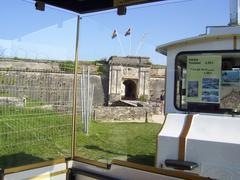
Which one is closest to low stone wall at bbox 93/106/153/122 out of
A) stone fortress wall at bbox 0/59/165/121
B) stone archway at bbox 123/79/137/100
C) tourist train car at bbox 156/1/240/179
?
stone fortress wall at bbox 0/59/165/121

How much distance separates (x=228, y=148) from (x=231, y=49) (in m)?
1.38

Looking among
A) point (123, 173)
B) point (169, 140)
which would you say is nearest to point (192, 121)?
point (169, 140)

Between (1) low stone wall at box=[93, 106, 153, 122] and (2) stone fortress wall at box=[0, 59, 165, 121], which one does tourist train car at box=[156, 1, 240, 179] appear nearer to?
(2) stone fortress wall at box=[0, 59, 165, 121]

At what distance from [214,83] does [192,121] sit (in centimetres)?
83

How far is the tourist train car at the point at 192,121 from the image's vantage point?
2.41 m

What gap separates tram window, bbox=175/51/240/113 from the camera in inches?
133

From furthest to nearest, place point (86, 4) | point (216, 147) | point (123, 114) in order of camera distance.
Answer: point (123, 114) < point (86, 4) < point (216, 147)

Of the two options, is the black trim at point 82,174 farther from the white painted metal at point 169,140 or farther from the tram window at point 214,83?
the tram window at point 214,83

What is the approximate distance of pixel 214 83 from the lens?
3.40m

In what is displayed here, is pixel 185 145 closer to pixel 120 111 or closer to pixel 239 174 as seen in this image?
pixel 239 174

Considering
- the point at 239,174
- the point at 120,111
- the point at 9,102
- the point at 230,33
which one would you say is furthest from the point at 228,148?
the point at 120,111

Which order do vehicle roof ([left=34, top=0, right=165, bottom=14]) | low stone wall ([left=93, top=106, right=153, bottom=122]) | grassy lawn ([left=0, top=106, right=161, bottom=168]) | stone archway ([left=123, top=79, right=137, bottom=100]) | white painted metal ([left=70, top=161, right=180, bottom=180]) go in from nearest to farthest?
white painted metal ([left=70, top=161, right=180, bottom=180]) → vehicle roof ([left=34, top=0, right=165, bottom=14]) → grassy lawn ([left=0, top=106, right=161, bottom=168]) → low stone wall ([left=93, top=106, right=153, bottom=122]) → stone archway ([left=123, top=79, right=137, bottom=100])

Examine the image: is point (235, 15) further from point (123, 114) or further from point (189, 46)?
point (123, 114)

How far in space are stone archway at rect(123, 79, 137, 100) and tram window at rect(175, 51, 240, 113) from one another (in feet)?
95.0
